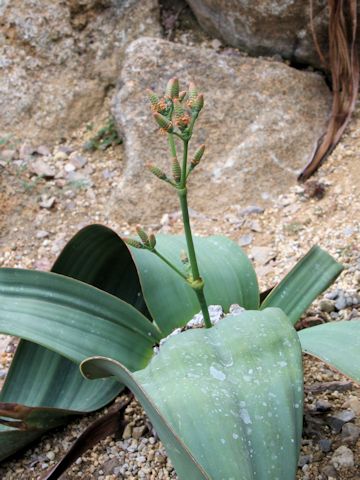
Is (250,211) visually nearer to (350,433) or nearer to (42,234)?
(42,234)

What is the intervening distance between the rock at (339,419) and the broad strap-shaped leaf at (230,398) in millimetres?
383

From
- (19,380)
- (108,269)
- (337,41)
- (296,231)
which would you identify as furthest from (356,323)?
(337,41)

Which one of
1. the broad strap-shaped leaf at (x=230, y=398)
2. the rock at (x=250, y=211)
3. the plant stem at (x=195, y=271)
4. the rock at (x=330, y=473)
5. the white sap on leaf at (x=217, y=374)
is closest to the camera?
the broad strap-shaped leaf at (x=230, y=398)

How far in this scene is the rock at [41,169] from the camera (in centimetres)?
222

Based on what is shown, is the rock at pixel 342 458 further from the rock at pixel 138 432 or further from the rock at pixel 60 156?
the rock at pixel 60 156

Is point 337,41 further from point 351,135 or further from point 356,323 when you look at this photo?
point 356,323

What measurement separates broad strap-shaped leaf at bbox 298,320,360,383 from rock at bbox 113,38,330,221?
39.7 inches

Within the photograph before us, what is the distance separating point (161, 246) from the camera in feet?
4.46

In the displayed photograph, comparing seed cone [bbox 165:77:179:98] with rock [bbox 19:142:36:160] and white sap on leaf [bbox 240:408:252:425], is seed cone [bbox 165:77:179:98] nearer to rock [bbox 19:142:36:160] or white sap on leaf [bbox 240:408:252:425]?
white sap on leaf [bbox 240:408:252:425]

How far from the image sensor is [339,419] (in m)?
1.28

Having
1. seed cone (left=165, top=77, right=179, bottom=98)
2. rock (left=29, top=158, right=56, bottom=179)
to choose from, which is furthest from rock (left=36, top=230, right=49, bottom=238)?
seed cone (left=165, top=77, right=179, bottom=98)

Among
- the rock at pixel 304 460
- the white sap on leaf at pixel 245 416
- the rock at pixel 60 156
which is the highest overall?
the white sap on leaf at pixel 245 416

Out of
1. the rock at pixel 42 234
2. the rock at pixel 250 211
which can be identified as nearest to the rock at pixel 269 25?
the rock at pixel 250 211

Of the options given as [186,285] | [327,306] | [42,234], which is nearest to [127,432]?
[186,285]
